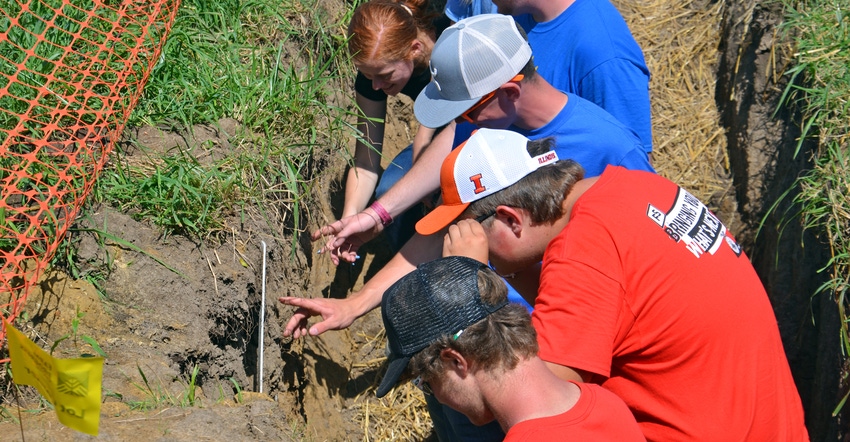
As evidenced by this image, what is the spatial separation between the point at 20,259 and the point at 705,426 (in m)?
2.35

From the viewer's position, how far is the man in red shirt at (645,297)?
2154mm

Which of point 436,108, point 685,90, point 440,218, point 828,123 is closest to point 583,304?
point 440,218

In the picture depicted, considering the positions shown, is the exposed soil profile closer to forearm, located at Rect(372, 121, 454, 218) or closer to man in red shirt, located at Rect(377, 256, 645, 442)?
forearm, located at Rect(372, 121, 454, 218)

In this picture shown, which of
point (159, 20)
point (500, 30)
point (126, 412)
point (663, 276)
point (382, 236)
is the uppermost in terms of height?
point (500, 30)

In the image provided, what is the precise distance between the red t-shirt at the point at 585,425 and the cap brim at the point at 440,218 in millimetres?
829

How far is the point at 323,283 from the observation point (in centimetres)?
420

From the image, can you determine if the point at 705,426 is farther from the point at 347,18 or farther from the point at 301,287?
the point at 347,18

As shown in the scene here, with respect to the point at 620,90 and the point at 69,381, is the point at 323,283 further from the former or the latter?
the point at 69,381

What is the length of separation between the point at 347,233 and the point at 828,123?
8.41 ft

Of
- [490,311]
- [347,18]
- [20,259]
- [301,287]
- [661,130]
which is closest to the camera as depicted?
[490,311]

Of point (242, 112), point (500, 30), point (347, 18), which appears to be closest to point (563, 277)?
point (500, 30)

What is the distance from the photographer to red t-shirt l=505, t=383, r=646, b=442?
5.83 feet

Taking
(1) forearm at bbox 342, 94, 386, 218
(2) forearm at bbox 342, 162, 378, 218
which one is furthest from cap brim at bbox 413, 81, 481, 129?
(2) forearm at bbox 342, 162, 378, 218

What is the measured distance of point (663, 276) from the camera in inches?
87.2
